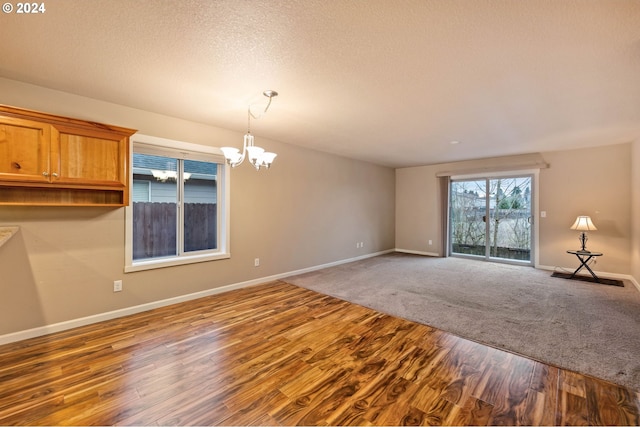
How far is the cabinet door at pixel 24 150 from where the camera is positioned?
7.57ft

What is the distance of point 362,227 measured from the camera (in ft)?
21.5

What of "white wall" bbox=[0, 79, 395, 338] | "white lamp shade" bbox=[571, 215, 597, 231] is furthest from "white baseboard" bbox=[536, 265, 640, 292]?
"white wall" bbox=[0, 79, 395, 338]

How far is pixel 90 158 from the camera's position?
2742 mm

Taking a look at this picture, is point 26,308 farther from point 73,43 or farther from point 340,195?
point 340,195

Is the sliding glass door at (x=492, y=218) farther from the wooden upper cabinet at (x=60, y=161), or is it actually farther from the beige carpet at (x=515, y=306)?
the wooden upper cabinet at (x=60, y=161)

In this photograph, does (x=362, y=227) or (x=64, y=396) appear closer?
(x=64, y=396)

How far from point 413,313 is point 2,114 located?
14.7 feet

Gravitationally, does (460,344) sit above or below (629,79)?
below

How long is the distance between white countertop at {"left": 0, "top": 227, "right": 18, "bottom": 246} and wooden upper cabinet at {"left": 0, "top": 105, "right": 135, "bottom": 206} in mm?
248

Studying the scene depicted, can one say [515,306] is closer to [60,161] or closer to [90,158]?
[90,158]

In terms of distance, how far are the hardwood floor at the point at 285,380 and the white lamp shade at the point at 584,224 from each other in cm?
373

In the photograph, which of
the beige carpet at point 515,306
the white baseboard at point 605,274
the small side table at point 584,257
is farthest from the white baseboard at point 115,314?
the white baseboard at point 605,274

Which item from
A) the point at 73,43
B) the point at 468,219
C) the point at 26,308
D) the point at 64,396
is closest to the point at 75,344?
the point at 26,308

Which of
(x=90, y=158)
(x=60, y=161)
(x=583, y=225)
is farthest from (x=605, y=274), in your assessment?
(x=60, y=161)
